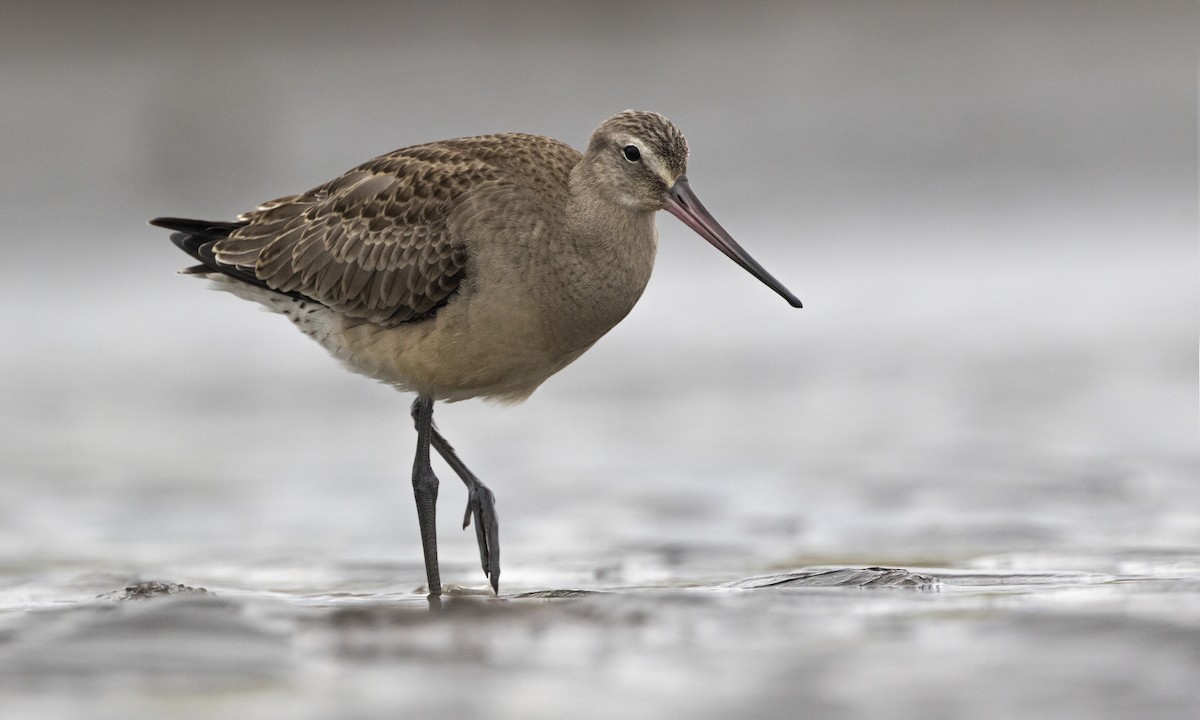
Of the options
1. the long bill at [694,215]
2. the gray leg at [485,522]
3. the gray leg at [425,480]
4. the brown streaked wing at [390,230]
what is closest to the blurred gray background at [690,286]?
the gray leg at [485,522]

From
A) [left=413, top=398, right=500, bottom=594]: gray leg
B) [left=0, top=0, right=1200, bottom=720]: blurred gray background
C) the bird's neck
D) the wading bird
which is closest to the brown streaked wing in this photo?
the wading bird

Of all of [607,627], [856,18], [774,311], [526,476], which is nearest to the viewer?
[607,627]

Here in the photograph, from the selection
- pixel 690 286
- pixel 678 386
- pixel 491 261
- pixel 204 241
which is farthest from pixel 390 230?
pixel 690 286

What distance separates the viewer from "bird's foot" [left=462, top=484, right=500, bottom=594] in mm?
6367

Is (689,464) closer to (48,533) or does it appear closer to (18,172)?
(48,533)

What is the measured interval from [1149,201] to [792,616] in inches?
413

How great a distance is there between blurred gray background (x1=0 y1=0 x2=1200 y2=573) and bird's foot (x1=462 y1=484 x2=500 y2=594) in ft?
1.27

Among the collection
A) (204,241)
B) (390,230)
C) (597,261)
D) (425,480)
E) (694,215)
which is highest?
(204,241)

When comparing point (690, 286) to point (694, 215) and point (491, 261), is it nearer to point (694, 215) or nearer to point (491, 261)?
point (694, 215)

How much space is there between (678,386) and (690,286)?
2664 millimetres

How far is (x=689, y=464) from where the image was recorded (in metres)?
8.47

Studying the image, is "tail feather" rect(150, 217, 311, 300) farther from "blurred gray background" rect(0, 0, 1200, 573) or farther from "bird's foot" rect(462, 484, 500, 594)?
"bird's foot" rect(462, 484, 500, 594)

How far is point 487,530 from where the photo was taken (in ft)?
21.2

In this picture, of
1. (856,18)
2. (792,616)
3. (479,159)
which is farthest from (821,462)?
(856,18)
